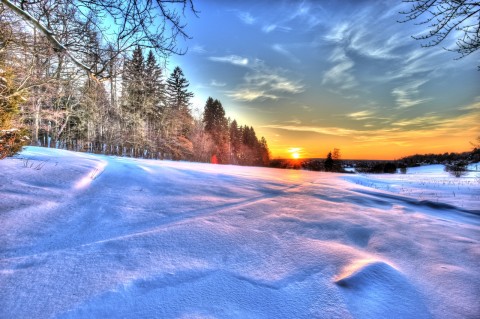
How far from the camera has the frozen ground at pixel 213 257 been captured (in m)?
1.66

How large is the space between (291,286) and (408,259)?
1528mm

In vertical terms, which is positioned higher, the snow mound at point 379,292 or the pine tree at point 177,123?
the pine tree at point 177,123

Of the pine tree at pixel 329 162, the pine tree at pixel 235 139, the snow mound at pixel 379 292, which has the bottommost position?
the snow mound at pixel 379 292

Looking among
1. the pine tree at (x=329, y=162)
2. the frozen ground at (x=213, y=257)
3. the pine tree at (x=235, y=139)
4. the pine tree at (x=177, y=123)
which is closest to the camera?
the frozen ground at (x=213, y=257)

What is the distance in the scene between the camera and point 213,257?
7.50ft

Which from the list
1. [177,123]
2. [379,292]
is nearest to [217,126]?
[177,123]

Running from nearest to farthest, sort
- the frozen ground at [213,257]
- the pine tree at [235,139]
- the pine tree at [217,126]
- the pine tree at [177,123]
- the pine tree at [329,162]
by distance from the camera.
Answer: the frozen ground at [213,257]
the pine tree at [177,123]
the pine tree at [329,162]
the pine tree at [217,126]
the pine tree at [235,139]

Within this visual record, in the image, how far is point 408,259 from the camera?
2.49 meters

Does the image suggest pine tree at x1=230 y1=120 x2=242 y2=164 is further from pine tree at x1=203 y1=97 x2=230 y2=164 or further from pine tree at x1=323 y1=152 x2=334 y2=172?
pine tree at x1=323 y1=152 x2=334 y2=172

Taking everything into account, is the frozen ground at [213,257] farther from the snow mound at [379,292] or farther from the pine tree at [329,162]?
the pine tree at [329,162]

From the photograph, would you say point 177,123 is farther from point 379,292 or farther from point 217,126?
point 379,292

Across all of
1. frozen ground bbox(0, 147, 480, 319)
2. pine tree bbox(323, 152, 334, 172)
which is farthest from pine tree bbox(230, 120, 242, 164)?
frozen ground bbox(0, 147, 480, 319)

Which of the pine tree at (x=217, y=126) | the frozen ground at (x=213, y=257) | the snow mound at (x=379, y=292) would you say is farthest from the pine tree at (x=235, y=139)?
the snow mound at (x=379, y=292)

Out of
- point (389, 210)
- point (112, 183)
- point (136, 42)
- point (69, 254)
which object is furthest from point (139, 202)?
point (389, 210)
